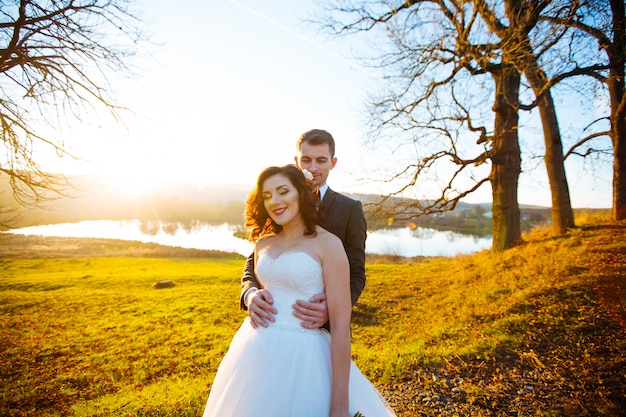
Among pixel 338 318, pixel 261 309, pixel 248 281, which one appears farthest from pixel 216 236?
pixel 338 318

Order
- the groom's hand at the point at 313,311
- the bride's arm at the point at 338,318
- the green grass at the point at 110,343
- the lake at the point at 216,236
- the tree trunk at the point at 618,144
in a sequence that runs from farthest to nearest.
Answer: the lake at the point at 216,236
the tree trunk at the point at 618,144
the green grass at the point at 110,343
the groom's hand at the point at 313,311
the bride's arm at the point at 338,318

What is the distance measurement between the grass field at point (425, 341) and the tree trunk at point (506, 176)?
2.64 feet

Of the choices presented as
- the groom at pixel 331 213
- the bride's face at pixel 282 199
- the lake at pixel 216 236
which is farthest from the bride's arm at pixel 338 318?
the lake at pixel 216 236

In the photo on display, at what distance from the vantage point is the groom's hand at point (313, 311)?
2.26 meters

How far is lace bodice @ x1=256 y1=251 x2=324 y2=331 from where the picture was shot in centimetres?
230

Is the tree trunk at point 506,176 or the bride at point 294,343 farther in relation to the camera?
the tree trunk at point 506,176

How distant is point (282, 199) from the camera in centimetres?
247

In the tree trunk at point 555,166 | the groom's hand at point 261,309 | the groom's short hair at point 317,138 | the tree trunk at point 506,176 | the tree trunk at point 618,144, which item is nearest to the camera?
the groom's hand at point 261,309

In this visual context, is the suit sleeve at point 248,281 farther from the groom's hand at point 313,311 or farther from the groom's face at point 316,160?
the groom's face at point 316,160

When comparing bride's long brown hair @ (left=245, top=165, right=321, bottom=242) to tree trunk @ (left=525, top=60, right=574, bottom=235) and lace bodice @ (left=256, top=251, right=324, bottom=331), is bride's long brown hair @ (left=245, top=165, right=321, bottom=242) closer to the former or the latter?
lace bodice @ (left=256, top=251, right=324, bottom=331)

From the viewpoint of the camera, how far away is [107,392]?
6.33 meters

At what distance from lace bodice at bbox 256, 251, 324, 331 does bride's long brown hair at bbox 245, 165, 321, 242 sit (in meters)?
0.24


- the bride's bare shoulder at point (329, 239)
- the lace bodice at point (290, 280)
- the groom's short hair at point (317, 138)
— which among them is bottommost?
the lace bodice at point (290, 280)

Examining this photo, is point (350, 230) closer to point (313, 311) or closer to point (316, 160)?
point (316, 160)
